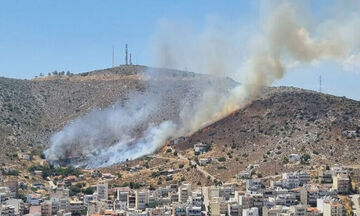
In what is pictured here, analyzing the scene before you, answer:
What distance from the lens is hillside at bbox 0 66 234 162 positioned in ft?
438

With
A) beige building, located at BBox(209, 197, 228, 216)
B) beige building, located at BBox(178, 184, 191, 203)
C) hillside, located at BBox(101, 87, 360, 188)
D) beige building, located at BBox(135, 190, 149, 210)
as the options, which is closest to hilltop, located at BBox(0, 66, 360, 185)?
hillside, located at BBox(101, 87, 360, 188)

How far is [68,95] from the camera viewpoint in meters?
151

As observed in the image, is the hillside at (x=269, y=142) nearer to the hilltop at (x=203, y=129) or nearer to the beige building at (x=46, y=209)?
the hilltop at (x=203, y=129)

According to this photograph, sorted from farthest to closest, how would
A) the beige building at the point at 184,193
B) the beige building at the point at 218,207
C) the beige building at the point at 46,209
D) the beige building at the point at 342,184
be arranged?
the beige building at the point at 184,193 → the beige building at the point at 342,184 → the beige building at the point at 46,209 → the beige building at the point at 218,207

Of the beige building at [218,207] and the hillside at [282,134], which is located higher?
the hillside at [282,134]

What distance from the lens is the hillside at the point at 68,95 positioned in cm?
13362

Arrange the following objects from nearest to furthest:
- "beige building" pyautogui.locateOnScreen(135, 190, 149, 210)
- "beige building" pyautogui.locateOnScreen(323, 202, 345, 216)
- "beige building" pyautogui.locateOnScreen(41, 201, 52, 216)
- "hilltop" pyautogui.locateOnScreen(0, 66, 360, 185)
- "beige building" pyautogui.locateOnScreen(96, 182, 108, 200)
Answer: "beige building" pyautogui.locateOnScreen(323, 202, 345, 216), "beige building" pyautogui.locateOnScreen(41, 201, 52, 216), "beige building" pyautogui.locateOnScreen(135, 190, 149, 210), "beige building" pyautogui.locateOnScreen(96, 182, 108, 200), "hilltop" pyautogui.locateOnScreen(0, 66, 360, 185)

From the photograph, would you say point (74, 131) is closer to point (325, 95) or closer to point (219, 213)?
point (325, 95)

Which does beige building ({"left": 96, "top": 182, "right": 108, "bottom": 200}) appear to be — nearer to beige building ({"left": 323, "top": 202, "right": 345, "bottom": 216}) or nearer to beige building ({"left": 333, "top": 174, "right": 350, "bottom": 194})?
beige building ({"left": 333, "top": 174, "right": 350, "bottom": 194})

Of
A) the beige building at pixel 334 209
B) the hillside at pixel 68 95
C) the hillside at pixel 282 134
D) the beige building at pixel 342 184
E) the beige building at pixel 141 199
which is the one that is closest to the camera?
the beige building at pixel 334 209

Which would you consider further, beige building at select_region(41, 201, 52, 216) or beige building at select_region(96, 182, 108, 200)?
beige building at select_region(96, 182, 108, 200)

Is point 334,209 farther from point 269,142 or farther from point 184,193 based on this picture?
point 269,142

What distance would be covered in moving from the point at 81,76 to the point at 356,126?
66.3 metres

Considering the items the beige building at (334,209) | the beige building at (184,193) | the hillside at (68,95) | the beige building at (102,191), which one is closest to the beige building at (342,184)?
the beige building at (334,209)
